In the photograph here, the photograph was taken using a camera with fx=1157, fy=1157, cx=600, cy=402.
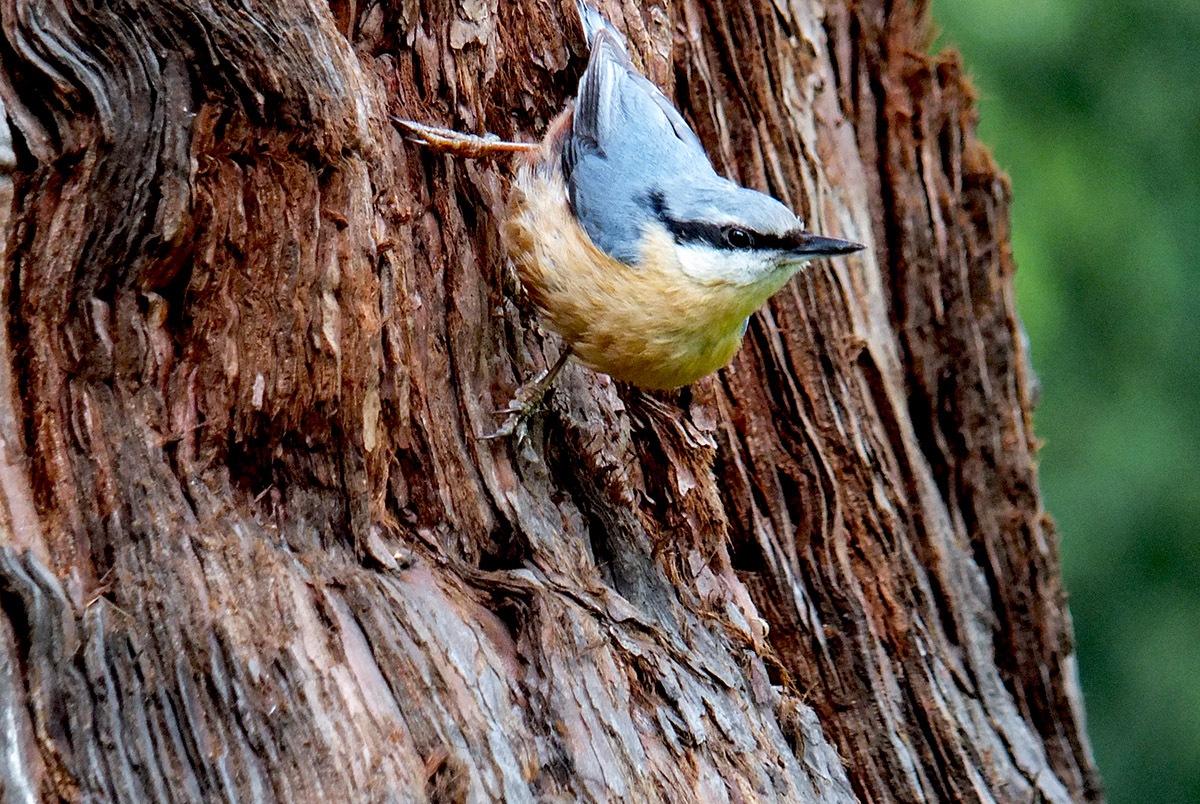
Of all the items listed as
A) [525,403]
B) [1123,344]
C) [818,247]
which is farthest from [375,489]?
[1123,344]

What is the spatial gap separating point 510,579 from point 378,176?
2.77 feet

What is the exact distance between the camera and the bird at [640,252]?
2512 mm

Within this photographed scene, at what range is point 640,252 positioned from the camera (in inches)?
102

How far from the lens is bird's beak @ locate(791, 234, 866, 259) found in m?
2.49

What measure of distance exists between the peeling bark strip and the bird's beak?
571 mm

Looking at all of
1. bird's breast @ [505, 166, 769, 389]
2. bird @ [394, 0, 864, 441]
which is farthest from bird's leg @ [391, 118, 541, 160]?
bird's breast @ [505, 166, 769, 389]

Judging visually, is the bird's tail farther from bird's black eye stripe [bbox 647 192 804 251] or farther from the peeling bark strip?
bird's black eye stripe [bbox 647 192 804 251]

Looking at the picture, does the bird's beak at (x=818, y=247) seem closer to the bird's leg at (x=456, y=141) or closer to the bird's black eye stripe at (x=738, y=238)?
the bird's black eye stripe at (x=738, y=238)

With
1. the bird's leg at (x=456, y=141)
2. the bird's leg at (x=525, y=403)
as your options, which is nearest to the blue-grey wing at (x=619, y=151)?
the bird's leg at (x=456, y=141)

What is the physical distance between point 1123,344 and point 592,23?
139 inches

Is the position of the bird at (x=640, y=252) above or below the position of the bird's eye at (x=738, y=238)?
below

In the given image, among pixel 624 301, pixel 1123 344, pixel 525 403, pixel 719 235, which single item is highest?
pixel 1123 344

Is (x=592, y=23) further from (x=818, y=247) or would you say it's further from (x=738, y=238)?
(x=818, y=247)

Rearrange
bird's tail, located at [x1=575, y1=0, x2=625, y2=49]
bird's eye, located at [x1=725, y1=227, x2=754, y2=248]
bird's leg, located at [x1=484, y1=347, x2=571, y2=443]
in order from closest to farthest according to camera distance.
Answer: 1. bird's leg, located at [x1=484, y1=347, x2=571, y2=443]
2. bird's eye, located at [x1=725, y1=227, x2=754, y2=248]
3. bird's tail, located at [x1=575, y1=0, x2=625, y2=49]
